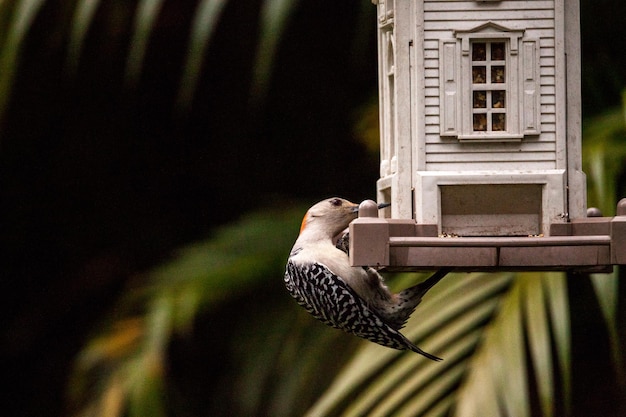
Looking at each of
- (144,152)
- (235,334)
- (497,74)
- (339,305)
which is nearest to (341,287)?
(339,305)

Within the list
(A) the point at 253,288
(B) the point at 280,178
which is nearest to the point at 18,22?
(A) the point at 253,288

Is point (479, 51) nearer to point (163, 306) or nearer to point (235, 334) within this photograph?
point (163, 306)

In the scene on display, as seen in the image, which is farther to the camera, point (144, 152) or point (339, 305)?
point (144, 152)

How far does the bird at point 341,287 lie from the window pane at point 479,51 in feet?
2.22

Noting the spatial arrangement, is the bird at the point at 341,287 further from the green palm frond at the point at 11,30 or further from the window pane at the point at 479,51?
the green palm frond at the point at 11,30

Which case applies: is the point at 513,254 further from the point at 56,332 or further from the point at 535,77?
the point at 56,332

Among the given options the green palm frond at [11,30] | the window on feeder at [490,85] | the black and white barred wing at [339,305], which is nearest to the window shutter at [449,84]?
the window on feeder at [490,85]

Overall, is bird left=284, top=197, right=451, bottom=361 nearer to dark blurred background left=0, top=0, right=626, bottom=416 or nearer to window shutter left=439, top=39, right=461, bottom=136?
window shutter left=439, top=39, right=461, bottom=136

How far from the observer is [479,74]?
3.13m

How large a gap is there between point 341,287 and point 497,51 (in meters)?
0.90

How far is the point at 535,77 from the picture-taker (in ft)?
10.1

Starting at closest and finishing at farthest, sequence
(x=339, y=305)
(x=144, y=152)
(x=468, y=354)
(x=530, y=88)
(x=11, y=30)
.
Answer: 1. (x=530, y=88)
2. (x=339, y=305)
3. (x=468, y=354)
4. (x=11, y=30)
5. (x=144, y=152)

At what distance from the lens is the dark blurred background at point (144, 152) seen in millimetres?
5930

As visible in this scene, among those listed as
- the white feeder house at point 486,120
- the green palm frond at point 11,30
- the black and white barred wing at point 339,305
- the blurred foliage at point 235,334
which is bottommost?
the blurred foliage at point 235,334
